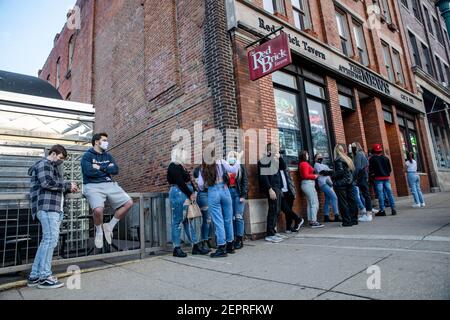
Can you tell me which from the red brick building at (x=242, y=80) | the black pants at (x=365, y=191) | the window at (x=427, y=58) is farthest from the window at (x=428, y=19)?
the black pants at (x=365, y=191)

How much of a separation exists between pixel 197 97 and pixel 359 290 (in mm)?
5539

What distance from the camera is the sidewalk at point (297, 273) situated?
8.77ft

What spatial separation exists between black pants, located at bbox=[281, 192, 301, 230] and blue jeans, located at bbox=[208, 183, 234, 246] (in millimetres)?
1807

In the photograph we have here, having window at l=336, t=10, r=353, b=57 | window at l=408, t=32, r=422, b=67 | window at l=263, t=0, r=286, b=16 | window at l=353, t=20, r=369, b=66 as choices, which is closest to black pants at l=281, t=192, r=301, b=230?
window at l=263, t=0, r=286, b=16

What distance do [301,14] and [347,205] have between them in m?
6.61

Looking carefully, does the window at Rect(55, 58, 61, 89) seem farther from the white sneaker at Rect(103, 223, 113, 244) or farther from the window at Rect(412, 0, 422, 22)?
the window at Rect(412, 0, 422, 22)

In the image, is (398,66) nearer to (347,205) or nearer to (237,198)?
(347,205)

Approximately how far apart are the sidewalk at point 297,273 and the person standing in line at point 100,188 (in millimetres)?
644

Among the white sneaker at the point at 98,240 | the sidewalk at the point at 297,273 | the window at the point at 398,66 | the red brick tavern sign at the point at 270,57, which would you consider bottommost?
the sidewalk at the point at 297,273

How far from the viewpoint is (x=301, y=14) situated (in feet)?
31.6

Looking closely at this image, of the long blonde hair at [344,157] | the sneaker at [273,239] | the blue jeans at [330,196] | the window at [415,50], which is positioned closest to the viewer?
the sneaker at [273,239]

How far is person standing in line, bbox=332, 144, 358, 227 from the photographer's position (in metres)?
6.50

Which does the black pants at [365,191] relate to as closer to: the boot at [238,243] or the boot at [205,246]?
the boot at [238,243]

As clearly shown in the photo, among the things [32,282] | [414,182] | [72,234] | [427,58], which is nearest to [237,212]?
[32,282]
